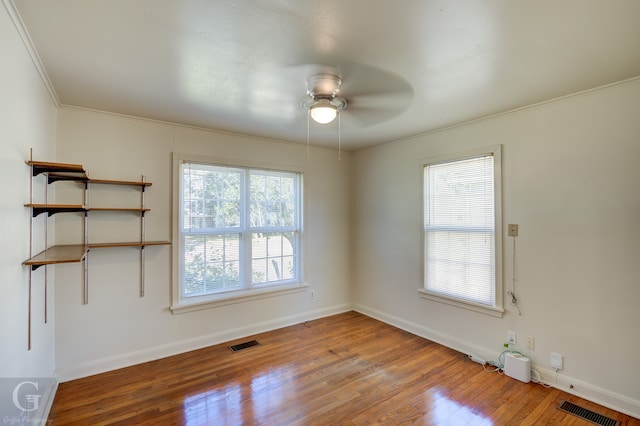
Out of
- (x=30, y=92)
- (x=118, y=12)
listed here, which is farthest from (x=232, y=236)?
(x=118, y=12)

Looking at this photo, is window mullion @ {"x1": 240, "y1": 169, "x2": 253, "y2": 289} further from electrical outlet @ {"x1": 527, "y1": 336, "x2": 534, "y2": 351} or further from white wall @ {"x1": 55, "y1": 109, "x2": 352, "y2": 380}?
electrical outlet @ {"x1": 527, "y1": 336, "x2": 534, "y2": 351}

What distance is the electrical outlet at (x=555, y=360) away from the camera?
2619 millimetres

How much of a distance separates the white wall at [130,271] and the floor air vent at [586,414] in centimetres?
291

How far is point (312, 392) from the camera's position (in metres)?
2.58

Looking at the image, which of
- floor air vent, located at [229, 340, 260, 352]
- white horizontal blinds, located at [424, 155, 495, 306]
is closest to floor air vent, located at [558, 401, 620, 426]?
white horizontal blinds, located at [424, 155, 495, 306]

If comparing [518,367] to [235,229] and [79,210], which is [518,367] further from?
[79,210]

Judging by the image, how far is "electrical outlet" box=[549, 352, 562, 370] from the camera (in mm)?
2619

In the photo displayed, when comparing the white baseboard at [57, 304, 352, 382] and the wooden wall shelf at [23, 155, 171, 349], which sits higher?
the wooden wall shelf at [23, 155, 171, 349]

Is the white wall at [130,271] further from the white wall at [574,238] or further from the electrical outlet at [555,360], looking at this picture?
the electrical outlet at [555,360]

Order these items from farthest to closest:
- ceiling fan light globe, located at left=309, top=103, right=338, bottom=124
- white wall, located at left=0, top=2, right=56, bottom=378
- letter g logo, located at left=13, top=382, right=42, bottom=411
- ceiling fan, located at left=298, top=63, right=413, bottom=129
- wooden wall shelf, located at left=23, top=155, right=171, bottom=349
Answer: ceiling fan light globe, located at left=309, top=103, right=338, bottom=124, ceiling fan, located at left=298, top=63, right=413, bottom=129, wooden wall shelf, located at left=23, top=155, right=171, bottom=349, letter g logo, located at left=13, top=382, right=42, bottom=411, white wall, located at left=0, top=2, right=56, bottom=378

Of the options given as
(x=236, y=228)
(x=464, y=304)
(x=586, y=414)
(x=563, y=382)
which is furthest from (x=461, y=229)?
(x=236, y=228)

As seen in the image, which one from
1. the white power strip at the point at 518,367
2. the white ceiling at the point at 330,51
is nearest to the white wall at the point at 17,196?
the white ceiling at the point at 330,51

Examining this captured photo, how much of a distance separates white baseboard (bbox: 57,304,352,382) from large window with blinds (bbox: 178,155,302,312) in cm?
47

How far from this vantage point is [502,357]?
2957mm
